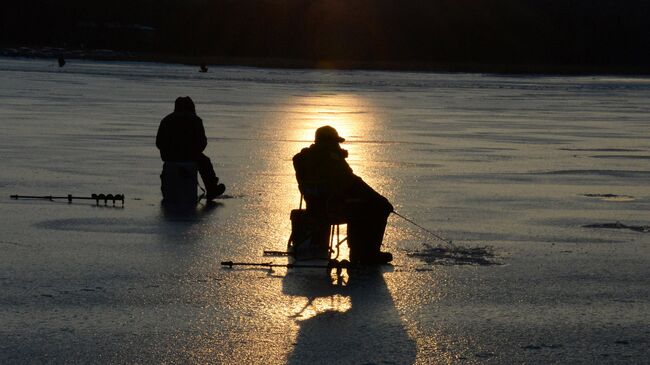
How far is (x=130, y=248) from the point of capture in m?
11.2

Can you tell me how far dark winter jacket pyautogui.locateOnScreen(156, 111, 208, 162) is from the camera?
14.8 m

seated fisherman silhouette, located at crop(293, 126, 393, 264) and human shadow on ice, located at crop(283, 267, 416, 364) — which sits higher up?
seated fisherman silhouette, located at crop(293, 126, 393, 264)

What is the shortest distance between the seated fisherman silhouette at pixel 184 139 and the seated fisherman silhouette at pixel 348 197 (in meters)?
4.59

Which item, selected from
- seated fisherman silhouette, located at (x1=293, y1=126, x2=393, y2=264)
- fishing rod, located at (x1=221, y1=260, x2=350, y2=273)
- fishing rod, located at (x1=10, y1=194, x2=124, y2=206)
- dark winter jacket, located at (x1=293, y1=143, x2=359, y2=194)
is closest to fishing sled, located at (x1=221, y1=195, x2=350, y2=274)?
fishing rod, located at (x1=221, y1=260, x2=350, y2=273)

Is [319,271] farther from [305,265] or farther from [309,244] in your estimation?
[309,244]

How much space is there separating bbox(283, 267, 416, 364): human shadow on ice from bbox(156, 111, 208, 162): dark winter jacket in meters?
5.13

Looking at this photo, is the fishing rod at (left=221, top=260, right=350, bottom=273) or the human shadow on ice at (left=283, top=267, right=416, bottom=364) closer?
the human shadow on ice at (left=283, top=267, right=416, bottom=364)

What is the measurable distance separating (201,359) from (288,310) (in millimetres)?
1491

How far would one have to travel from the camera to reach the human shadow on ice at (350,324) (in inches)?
286

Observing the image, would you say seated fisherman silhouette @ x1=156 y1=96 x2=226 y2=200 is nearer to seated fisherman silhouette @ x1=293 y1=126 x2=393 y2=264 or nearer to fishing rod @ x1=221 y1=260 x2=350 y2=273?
seated fisherman silhouette @ x1=293 y1=126 x2=393 y2=264

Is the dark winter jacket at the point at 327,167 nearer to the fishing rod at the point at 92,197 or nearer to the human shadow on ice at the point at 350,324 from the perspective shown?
the human shadow on ice at the point at 350,324

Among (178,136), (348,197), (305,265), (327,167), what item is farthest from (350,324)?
(178,136)

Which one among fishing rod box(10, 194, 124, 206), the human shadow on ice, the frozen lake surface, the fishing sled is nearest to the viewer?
the human shadow on ice

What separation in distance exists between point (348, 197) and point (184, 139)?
4.98 metres
